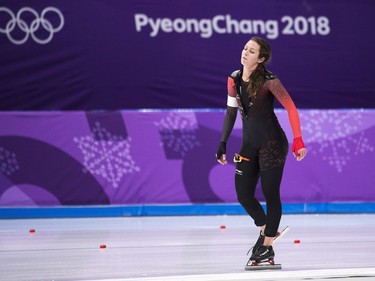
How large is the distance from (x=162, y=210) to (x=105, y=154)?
0.99 m

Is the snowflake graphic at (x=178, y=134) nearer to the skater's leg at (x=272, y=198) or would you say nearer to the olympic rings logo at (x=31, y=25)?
the olympic rings logo at (x=31, y=25)

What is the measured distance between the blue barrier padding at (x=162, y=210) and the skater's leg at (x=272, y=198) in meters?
4.50

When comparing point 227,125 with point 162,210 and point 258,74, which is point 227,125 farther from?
point 162,210

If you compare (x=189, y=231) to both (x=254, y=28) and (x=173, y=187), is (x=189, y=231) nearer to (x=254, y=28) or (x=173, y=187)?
(x=173, y=187)

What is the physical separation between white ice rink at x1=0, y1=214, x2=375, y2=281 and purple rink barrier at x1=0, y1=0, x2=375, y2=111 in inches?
73.7

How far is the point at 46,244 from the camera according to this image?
7488mm

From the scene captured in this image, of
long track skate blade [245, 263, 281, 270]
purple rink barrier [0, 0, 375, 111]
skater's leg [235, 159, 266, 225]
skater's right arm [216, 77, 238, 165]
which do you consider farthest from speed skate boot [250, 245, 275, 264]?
purple rink barrier [0, 0, 375, 111]

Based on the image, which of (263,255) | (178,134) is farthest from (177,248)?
(178,134)

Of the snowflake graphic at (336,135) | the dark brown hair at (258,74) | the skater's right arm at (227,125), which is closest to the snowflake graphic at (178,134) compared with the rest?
the snowflake graphic at (336,135)

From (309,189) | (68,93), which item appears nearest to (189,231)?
(309,189)

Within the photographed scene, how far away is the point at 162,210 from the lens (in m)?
10.3

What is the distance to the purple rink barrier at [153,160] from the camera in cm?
1009

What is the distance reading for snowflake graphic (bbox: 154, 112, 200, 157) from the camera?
10.3 meters

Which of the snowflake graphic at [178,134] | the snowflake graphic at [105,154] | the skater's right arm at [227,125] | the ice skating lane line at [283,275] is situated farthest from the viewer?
the snowflake graphic at [178,134]
